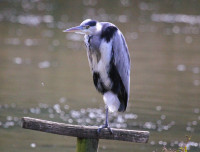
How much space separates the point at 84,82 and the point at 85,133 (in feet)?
25.0

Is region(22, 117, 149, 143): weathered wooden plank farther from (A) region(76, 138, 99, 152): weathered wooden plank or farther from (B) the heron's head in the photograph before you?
(B) the heron's head

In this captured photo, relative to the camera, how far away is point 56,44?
17.3 meters

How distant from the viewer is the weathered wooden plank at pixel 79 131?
200 inches

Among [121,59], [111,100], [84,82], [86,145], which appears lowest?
[84,82]

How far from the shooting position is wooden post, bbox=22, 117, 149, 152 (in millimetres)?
5086

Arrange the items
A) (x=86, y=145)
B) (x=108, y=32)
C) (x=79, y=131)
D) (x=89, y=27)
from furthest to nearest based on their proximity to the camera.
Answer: (x=108, y=32) < (x=89, y=27) < (x=86, y=145) < (x=79, y=131)

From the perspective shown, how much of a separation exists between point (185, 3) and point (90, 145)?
1098 inches

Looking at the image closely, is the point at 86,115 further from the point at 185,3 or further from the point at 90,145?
the point at 185,3

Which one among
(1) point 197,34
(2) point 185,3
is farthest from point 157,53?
(2) point 185,3

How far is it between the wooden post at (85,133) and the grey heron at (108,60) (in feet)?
1.25

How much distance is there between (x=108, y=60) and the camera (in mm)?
6000

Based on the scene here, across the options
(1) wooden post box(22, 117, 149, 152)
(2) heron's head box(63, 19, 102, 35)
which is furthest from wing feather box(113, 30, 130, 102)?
(1) wooden post box(22, 117, 149, 152)

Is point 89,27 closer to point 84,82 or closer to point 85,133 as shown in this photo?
point 85,133

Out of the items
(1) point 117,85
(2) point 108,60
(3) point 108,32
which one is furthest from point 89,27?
(1) point 117,85
